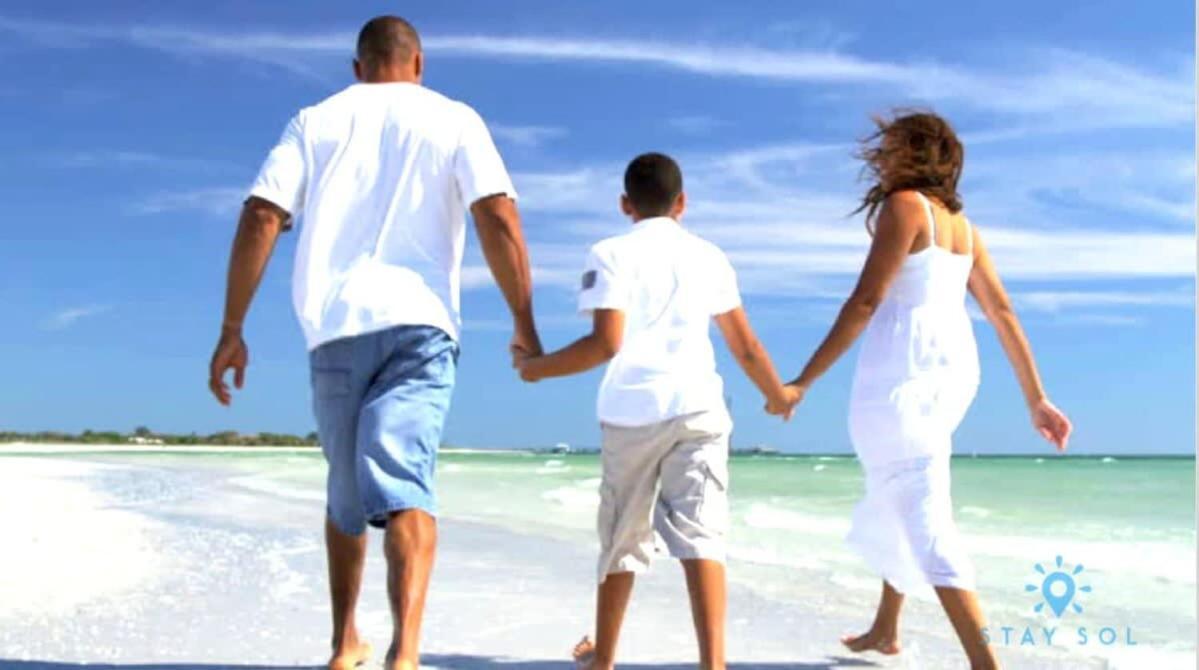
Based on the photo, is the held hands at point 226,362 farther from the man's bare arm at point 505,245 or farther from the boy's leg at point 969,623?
A: the boy's leg at point 969,623

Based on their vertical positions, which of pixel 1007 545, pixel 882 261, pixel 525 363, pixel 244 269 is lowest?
pixel 1007 545

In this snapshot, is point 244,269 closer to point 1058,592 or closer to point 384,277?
point 384,277

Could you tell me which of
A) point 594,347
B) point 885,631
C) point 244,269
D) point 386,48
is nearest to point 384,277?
point 244,269

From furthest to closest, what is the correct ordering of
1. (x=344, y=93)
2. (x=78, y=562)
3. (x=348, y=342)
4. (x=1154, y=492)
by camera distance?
(x=1154, y=492)
(x=78, y=562)
(x=344, y=93)
(x=348, y=342)

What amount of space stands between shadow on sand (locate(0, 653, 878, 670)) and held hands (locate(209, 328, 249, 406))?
3.04ft

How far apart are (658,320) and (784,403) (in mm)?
541

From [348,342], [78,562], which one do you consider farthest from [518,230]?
[78,562]

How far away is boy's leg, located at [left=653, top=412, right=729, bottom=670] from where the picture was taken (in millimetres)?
3863

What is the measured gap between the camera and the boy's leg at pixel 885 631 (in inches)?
179

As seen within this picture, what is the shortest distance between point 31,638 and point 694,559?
2.42 metres

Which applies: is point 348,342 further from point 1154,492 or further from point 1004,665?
point 1154,492

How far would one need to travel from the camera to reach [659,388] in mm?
3865

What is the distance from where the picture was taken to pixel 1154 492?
23344 mm

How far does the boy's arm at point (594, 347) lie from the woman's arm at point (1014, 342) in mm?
1384
